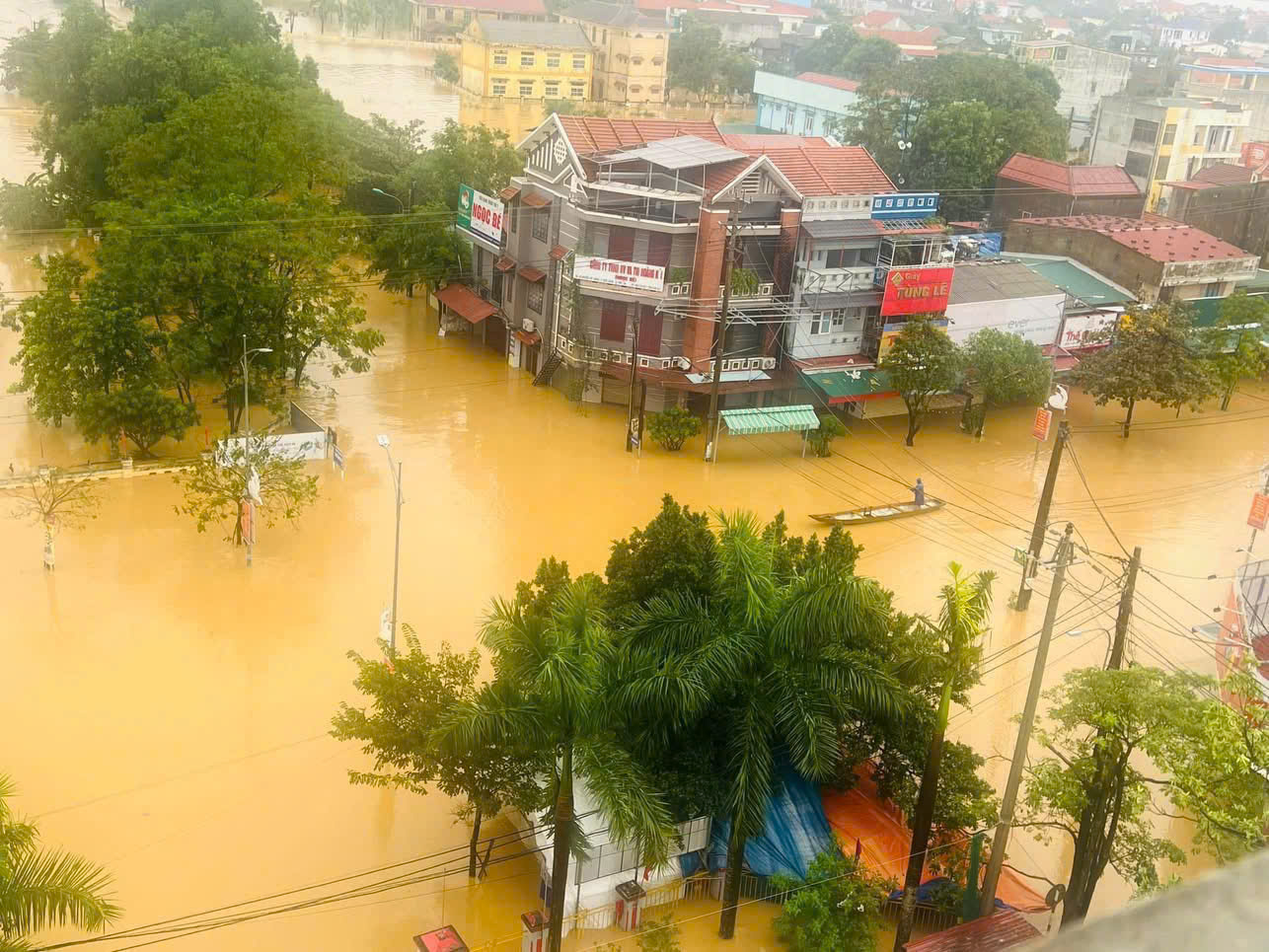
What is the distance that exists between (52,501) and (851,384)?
1832 centimetres

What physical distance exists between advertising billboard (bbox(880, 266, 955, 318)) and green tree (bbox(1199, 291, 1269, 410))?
7793 mm

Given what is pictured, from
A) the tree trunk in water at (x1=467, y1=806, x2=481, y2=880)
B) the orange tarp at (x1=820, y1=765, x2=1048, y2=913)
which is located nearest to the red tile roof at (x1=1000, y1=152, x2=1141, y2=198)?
the orange tarp at (x1=820, y1=765, x2=1048, y2=913)

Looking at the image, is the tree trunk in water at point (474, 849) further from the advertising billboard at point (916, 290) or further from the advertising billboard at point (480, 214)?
the advertising billboard at point (480, 214)

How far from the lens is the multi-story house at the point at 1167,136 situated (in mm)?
55375

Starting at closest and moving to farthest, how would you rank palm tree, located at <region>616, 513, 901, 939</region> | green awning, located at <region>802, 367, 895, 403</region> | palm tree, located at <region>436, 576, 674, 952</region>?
palm tree, located at <region>436, 576, 674, 952</region>
palm tree, located at <region>616, 513, 901, 939</region>
green awning, located at <region>802, 367, 895, 403</region>

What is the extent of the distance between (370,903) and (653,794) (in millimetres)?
4145

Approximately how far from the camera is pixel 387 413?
31.0 meters

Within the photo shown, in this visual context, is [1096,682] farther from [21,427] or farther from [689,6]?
[689,6]

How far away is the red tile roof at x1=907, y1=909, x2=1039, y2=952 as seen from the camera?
13.8 metres

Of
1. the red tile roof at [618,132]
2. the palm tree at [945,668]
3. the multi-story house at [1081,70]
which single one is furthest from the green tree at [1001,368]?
the multi-story house at [1081,70]

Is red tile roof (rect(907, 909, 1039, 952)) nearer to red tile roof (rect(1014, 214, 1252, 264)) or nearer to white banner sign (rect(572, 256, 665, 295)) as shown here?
white banner sign (rect(572, 256, 665, 295))

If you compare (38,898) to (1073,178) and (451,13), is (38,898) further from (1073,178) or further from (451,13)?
(451,13)

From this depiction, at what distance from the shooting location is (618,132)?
3341 cm

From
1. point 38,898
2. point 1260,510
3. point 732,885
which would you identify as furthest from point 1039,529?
point 38,898
